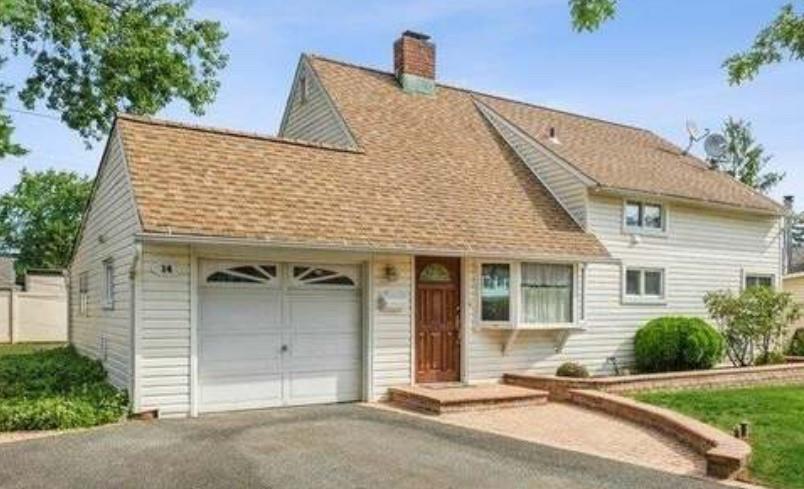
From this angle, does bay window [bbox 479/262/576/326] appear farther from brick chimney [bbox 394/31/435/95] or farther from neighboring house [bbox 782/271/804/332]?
neighboring house [bbox 782/271/804/332]

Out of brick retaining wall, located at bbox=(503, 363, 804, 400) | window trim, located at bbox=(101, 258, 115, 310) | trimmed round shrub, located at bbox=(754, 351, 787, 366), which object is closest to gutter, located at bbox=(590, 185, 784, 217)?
trimmed round shrub, located at bbox=(754, 351, 787, 366)

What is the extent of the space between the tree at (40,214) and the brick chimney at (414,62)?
47691 millimetres

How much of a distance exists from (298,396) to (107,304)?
401 cm

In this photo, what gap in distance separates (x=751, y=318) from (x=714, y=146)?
6869mm

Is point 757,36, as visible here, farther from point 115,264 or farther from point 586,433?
point 115,264

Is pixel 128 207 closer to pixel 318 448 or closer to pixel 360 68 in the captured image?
pixel 318 448

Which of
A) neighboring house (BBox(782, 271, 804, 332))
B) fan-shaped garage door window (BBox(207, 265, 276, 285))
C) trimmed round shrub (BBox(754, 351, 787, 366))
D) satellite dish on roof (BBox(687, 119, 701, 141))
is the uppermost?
satellite dish on roof (BBox(687, 119, 701, 141))

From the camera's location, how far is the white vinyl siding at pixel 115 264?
11445mm

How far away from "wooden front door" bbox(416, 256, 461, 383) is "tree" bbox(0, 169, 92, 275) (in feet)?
172

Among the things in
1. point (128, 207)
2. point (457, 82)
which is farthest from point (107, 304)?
point (457, 82)

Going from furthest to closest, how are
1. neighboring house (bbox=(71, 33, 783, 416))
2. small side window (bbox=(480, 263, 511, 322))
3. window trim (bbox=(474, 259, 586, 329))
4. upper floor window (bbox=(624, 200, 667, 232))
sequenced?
upper floor window (bbox=(624, 200, 667, 232)), small side window (bbox=(480, 263, 511, 322)), window trim (bbox=(474, 259, 586, 329)), neighboring house (bbox=(71, 33, 783, 416))

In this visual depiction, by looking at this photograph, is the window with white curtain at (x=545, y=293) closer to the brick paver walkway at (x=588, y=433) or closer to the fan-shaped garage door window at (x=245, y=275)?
the brick paver walkway at (x=588, y=433)

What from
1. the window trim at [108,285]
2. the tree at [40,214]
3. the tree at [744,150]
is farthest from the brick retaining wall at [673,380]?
the tree at [40,214]

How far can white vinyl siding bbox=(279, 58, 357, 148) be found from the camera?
53.4 feet
